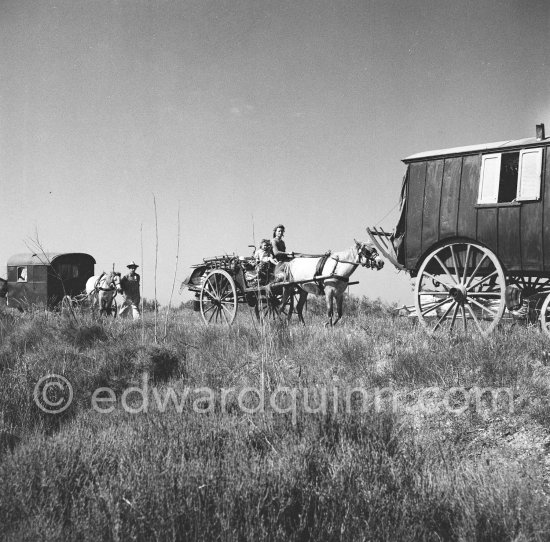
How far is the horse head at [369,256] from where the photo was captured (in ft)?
33.8

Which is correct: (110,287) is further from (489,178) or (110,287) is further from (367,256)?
(489,178)

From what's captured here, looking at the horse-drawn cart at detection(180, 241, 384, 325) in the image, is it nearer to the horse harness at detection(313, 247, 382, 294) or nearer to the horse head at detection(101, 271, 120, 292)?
the horse harness at detection(313, 247, 382, 294)

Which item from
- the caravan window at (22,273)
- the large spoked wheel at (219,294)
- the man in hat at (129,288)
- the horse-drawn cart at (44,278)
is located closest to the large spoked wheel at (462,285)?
the large spoked wheel at (219,294)

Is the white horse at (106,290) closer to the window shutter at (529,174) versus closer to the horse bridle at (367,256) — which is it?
the horse bridle at (367,256)

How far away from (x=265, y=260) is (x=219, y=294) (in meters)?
1.65

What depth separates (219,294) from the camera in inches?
479

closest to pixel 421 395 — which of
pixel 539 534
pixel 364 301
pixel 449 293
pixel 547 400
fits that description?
pixel 547 400

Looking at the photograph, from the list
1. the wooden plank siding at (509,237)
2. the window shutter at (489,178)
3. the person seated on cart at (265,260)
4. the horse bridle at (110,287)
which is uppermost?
the window shutter at (489,178)

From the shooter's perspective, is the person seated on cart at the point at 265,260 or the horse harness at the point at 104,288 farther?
the horse harness at the point at 104,288

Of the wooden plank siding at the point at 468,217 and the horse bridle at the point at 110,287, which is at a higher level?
the wooden plank siding at the point at 468,217

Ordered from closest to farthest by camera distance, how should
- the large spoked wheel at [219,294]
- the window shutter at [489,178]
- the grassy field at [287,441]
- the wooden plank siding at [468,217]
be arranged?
the grassy field at [287,441]
the wooden plank siding at [468,217]
the window shutter at [489,178]
the large spoked wheel at [219,294]

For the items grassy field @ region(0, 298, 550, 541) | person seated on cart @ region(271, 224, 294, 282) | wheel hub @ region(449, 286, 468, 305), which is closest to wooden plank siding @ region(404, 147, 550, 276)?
wheel hub @ region(449, 286, 468, 305)

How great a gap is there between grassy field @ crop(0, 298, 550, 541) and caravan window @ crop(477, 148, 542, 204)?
2.03 meters

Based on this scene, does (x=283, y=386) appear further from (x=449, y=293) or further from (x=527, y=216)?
(x=527, y=216)
